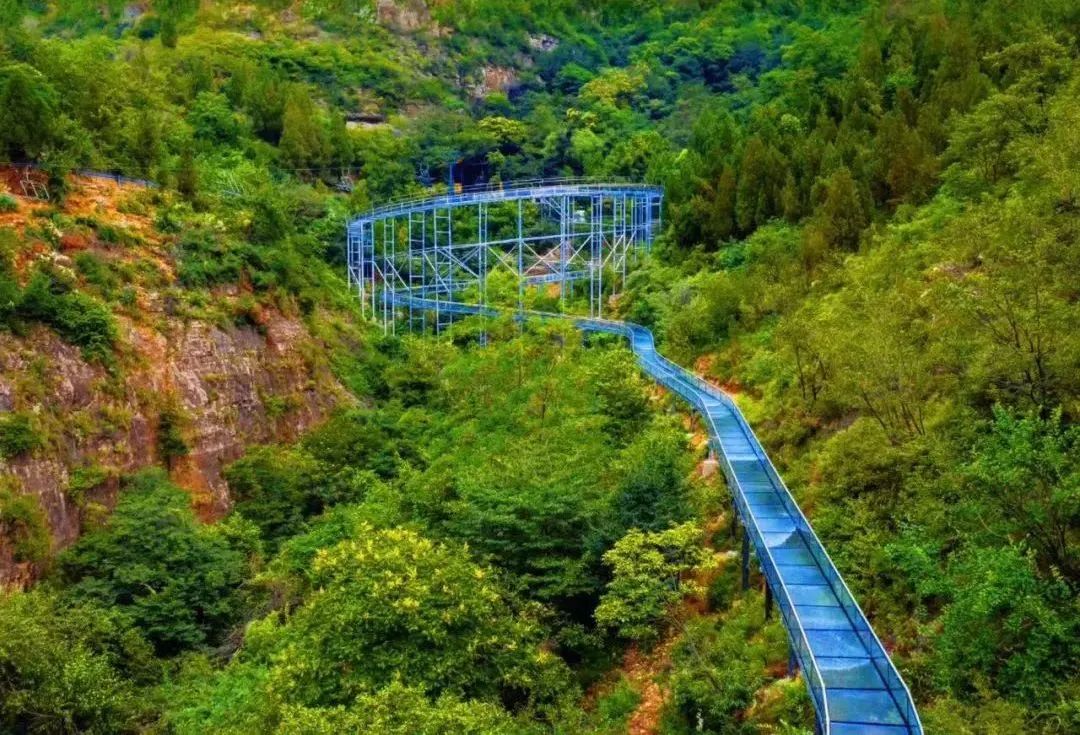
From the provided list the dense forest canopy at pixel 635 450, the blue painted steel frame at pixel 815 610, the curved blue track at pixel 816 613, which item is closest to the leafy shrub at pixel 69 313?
the dense forest canopy at pixel 635 450

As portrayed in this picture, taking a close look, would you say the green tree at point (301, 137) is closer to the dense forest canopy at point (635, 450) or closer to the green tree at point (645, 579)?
the dense forest canopy at point (635, 450)

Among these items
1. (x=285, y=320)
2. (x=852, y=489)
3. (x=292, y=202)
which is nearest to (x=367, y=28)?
(x=292, y=202)

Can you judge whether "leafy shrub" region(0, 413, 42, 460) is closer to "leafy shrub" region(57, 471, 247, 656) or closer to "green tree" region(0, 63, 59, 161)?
"leafy shrub" region(57, 471, 247, 656)

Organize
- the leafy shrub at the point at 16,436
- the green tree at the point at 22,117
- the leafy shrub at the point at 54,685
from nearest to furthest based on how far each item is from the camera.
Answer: the leafy shrub at the point at 54,685 → the leafy shrub at the point at 16,436 → the green tree at the point at 22,117

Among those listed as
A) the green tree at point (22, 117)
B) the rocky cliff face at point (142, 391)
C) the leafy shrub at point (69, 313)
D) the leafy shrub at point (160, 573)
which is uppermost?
the green tree at point (22, 117)

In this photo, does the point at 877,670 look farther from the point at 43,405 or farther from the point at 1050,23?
the point at 1050,23

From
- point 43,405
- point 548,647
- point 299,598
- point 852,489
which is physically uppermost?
point 852,489

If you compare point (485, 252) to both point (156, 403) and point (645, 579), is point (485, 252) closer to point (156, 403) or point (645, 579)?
point (156, 403)
